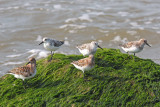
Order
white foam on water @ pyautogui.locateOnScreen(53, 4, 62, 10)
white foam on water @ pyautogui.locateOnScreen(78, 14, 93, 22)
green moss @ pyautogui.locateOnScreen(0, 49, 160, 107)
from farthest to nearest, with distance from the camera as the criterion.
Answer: white foam on water @ pyautogui.locateOnScreen(53, 4, 62, 10), white foam on water @ pyautogui.locateOnScreen(78, 14, 93, 22), green moss @ pyautogui.locateOnScreen(0, 49, 160, 107)

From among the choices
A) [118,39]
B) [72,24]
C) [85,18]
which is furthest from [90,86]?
[85,18]

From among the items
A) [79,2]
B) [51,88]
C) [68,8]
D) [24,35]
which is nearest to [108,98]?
[51,88]

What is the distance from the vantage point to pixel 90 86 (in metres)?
6.08

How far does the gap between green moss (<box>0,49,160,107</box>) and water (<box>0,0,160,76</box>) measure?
13.0 ft

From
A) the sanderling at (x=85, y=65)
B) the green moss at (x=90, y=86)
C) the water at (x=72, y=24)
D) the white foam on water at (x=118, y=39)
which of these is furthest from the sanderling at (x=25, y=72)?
the white foam on water at (x=118, y=39)

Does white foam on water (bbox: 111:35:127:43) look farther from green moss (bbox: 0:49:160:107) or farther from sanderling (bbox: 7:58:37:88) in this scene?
sanderling (bbox: 7:58:37:88)

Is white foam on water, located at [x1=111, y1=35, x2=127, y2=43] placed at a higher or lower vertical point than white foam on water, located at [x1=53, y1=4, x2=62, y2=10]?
lower

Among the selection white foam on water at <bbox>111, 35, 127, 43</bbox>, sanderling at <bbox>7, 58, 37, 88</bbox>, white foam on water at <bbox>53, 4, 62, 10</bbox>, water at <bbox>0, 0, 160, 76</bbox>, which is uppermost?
sanderling at <bbox>7, 58, 37, 88</bbox>

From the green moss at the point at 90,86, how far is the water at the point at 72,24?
397 centimetres

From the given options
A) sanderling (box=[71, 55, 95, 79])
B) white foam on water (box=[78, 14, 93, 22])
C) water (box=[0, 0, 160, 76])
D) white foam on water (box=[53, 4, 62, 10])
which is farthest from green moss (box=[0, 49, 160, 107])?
white foam on water (box=[53, 4, 62, 10])

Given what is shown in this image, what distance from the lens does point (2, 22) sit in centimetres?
1509

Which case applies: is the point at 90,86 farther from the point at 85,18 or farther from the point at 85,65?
the point at 85,18

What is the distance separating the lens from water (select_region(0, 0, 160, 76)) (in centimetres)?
1188

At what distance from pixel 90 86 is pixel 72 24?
9.21 meters
